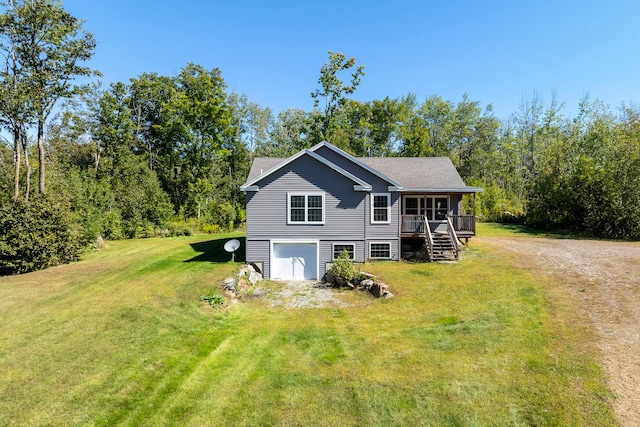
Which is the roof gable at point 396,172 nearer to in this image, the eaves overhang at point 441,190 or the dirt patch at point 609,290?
the eaves overhang at point 441,190

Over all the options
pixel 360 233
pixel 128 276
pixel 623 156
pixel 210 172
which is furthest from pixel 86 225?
pixel 623 156

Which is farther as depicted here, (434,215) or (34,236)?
(434,215)

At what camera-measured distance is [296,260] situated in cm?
1709

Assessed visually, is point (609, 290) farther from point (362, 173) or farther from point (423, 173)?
point (362, 173)

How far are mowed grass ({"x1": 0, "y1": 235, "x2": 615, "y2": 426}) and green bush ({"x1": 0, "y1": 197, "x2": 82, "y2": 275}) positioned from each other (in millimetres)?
4002

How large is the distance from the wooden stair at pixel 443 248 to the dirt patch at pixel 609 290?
327 centimetres

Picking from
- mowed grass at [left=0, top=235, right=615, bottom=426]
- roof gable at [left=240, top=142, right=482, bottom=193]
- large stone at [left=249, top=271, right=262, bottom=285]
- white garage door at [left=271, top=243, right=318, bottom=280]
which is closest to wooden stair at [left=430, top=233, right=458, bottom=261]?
roof gable at [left=240, top=142, right=482, bottom=193]

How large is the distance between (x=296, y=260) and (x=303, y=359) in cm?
911

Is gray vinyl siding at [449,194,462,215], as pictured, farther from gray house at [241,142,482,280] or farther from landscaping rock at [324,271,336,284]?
landscaping rock at [324,271,336,284]

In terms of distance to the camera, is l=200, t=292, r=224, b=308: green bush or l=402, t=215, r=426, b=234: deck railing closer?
l=200, t=292, r=224, b=308: green bush

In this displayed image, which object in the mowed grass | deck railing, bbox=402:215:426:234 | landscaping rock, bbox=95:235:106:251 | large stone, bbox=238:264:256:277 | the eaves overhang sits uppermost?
the eaves overhang

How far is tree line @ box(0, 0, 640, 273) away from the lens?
779 inches

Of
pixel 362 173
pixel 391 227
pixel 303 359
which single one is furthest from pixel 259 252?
pixel 303 359

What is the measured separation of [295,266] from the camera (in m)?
17.1
